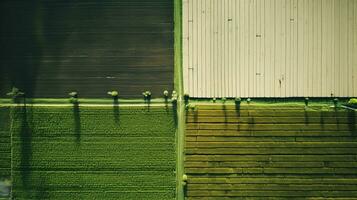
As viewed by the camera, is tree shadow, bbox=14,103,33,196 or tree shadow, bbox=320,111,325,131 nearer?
tree shadow, bbox=320,111,325,131

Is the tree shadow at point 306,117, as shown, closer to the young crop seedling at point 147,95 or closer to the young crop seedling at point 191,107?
the young crop seedling at point 191,107

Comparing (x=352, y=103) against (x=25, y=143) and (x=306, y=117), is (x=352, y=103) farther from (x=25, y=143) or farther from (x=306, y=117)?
(x=25, y=143)

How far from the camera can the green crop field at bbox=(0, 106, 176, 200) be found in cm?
948

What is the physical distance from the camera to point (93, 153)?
952 centimetres

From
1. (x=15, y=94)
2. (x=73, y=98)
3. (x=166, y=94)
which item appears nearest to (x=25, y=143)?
(x=15, y=94)

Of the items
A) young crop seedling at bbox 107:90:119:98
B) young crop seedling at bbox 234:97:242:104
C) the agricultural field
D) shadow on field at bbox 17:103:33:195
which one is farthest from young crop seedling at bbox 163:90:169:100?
shadow on field at bbox 17:103:33:195

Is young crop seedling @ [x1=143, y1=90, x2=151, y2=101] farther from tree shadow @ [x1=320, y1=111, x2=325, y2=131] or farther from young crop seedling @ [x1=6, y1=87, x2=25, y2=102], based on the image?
tree shadow @ [x1=320, y1=111, x2=325, y2=131]

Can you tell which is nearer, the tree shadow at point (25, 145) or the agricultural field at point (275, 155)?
the agricultural field at point (275, 155)

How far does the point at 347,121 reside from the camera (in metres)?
9.48

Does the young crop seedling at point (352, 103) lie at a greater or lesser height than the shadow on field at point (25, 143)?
greater

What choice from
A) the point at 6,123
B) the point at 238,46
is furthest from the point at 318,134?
the point at 6,123

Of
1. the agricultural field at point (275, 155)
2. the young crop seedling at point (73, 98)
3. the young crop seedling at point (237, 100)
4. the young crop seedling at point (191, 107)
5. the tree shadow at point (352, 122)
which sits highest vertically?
the young crop seedling at point (73, 98)

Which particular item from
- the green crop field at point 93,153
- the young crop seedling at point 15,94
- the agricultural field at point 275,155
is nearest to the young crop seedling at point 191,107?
the agricultural field at point 275,155

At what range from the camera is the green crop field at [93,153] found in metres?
9.48
